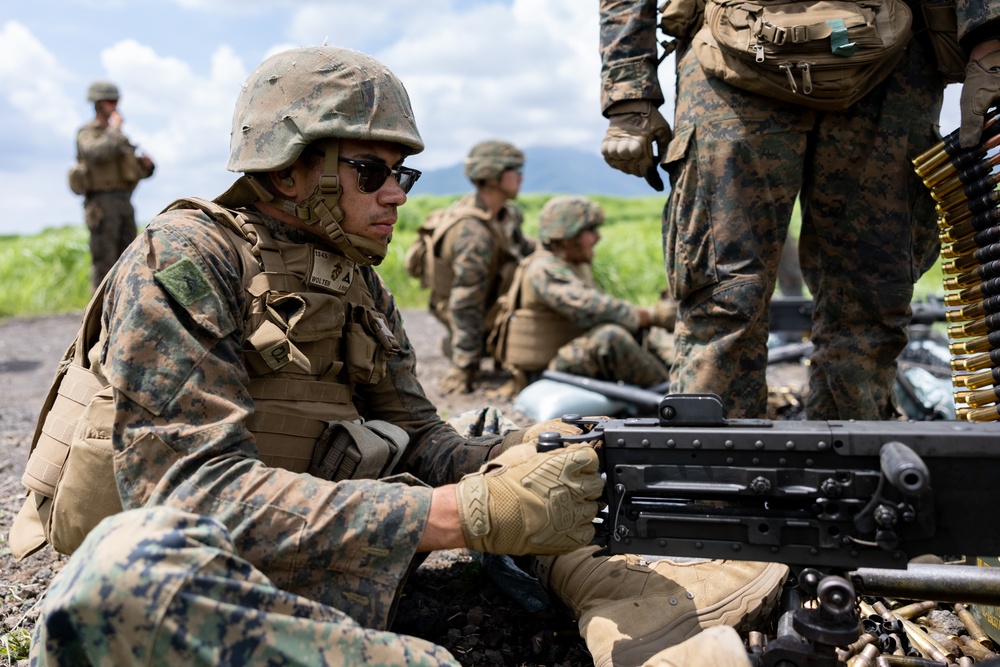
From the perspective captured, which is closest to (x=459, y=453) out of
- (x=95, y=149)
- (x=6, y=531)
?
(x=6, y=531)

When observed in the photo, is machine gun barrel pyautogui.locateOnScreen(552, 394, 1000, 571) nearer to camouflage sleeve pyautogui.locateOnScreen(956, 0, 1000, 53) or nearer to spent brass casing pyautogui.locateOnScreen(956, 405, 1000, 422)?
spent brass casing pyautogui.locateOnScreen(956, 405, 1000, 422)

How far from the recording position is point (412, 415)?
3.48 m

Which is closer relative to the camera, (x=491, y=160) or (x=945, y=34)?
(x=945, y=34)

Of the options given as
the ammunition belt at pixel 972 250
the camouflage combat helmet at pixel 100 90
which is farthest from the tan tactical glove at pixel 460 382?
the camouflage combat helmet at pixel 100 90

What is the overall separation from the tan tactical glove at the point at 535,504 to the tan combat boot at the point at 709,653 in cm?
38

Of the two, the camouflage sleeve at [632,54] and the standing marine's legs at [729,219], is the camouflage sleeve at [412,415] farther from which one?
the camouflage sleeve at [632,54]

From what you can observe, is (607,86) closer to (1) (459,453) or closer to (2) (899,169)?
(2) (899,169)

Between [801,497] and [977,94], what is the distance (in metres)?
1.93

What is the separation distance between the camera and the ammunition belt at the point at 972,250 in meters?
3.44

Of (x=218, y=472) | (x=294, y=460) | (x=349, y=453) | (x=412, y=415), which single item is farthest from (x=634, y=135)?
(x=218, y=472)

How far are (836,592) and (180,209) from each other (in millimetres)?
2252

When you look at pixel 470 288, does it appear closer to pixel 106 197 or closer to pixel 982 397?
pixel 982 397

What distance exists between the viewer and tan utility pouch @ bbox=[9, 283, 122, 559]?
8.49ft

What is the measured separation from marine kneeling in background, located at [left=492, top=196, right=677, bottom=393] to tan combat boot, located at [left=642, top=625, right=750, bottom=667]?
5519mm
